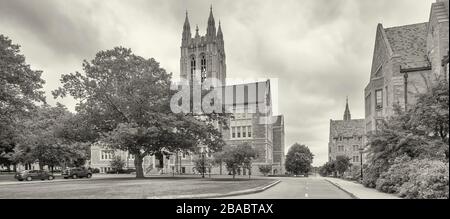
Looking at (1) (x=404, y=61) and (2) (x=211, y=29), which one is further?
(2) (x=211, y=29)

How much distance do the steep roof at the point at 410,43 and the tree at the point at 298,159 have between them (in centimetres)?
2956

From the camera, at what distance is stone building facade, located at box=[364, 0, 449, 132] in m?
31.0

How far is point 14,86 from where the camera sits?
36844 millimetres

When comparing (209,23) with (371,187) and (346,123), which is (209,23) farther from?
(371,187)

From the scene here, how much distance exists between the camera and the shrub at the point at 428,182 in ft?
51.6

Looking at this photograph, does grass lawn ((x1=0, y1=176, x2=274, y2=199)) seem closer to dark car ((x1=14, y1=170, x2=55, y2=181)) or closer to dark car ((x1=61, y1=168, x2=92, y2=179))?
dark car ((x1=14, y1=170, x2=55, y2=181))

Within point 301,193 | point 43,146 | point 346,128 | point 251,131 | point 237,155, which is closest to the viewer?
point 301,193

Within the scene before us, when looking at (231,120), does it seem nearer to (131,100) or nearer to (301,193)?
(131,100)

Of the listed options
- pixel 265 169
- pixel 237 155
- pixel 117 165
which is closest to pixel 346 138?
pixel 265 169

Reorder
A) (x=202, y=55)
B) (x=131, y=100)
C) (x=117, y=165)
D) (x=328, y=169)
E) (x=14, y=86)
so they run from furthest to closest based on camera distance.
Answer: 1. (x=202, y=55)
2. (x=328, y=169)
3. (x=117, y=165)
4. (x=131, y=100)
5. (x=14, y=86)

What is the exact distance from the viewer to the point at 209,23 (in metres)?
103

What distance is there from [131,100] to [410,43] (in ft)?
91.4

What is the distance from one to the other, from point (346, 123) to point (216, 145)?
7292cm
